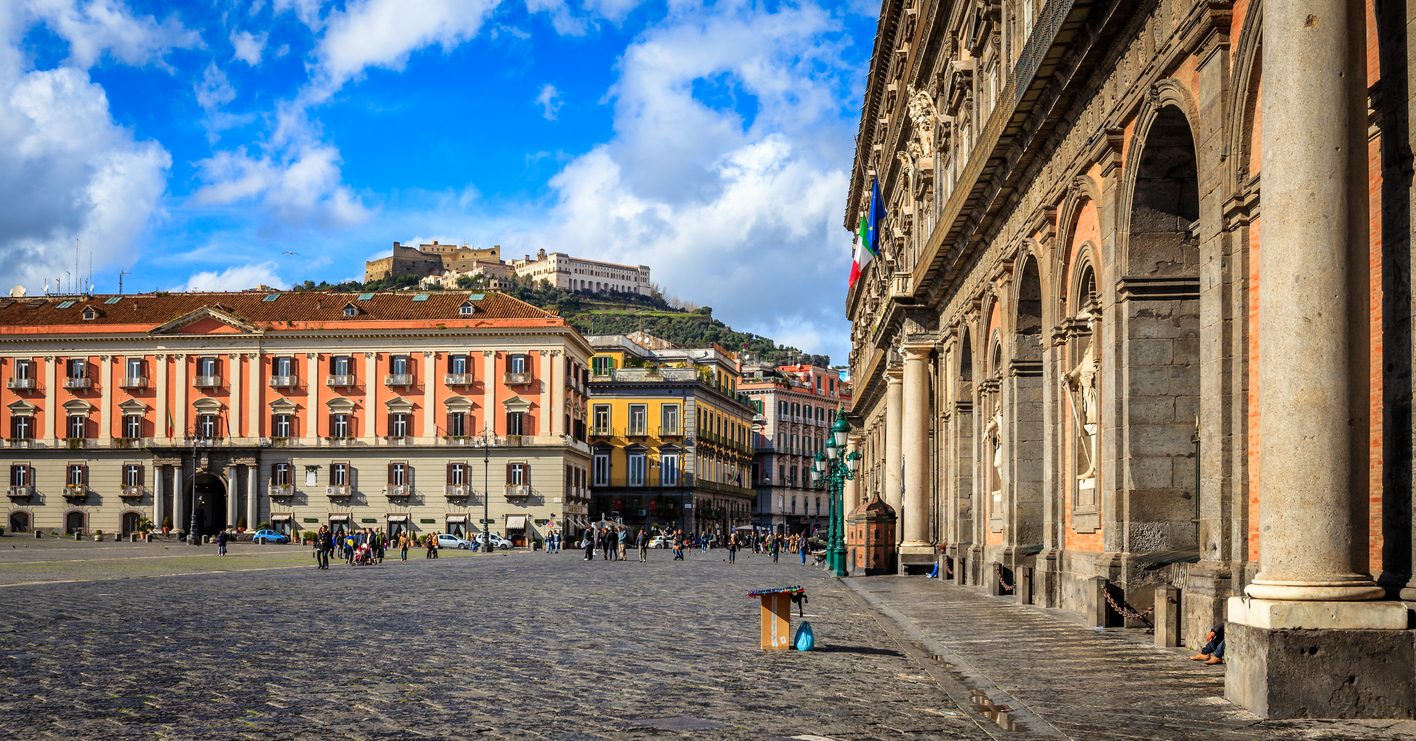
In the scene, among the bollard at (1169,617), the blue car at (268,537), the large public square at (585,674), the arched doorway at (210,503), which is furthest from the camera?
the arched doorway at (210,503)

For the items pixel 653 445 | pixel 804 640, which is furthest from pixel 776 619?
pixel 653 445

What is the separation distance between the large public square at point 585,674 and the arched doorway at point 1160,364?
1.58 m

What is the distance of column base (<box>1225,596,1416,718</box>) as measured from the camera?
34.0 ft

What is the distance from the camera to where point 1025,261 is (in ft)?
82.8

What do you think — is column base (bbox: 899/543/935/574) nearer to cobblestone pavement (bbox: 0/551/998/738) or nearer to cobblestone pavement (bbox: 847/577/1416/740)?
cobblestone pavement (bbox: 0/551/998/738)

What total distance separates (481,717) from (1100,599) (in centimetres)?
Result: 995

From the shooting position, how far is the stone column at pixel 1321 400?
34.1 ft

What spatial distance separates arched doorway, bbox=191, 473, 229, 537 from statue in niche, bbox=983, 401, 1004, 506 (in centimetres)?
7633

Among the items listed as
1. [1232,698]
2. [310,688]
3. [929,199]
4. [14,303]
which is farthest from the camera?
[14,303]

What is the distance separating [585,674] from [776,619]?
10.5ft

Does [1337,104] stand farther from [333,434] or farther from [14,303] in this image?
[14,303]

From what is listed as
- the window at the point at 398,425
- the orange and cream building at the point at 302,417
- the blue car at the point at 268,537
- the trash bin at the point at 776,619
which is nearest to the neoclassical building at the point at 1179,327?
the trash bin at the point at 776,619

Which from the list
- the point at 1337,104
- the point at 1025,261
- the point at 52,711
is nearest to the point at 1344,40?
the point at 1337,104

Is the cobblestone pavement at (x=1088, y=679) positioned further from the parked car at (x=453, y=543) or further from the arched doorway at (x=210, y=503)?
the arched doorway at (x=210, y=503)
